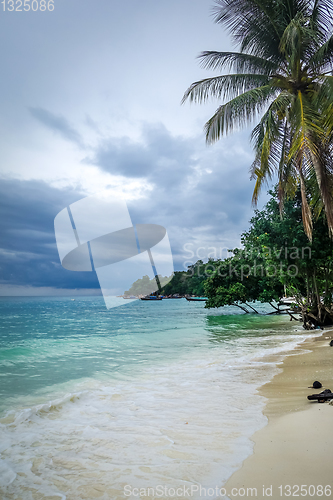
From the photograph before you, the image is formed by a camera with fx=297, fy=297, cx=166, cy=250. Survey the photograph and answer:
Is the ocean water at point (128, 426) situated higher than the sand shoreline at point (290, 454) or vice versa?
the sand shoreline at point (290, 454)

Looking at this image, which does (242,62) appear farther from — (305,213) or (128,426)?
(128,426)

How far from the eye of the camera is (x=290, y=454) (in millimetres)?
2652

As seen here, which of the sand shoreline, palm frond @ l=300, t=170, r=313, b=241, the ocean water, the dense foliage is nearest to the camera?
the sand shoreline

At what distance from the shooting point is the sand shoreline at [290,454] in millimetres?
2195

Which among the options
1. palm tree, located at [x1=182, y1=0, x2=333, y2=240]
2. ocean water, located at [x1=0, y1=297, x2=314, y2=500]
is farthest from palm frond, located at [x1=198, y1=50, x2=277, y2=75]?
ocean water, located at [x1=0, y1=297, x2=314, y2=500]

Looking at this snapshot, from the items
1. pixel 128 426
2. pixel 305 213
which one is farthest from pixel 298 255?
pixel 128 426

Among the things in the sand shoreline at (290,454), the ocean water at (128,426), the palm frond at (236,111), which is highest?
the palm frond at (236,111)

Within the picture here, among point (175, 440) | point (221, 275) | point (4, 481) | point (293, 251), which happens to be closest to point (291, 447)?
point (175, 440)

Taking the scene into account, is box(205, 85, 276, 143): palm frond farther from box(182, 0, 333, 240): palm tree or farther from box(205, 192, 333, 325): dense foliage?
box(205, 192, 333, 325): dense foliage

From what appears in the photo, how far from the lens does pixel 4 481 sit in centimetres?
277

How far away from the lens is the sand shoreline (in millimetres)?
2195

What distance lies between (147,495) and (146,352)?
27.9 ft

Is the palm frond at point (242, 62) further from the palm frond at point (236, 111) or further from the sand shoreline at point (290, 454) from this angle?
the sand shoreline at point (290, 454)

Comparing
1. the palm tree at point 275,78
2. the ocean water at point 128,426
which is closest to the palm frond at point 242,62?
the palm tree at point 275,78
